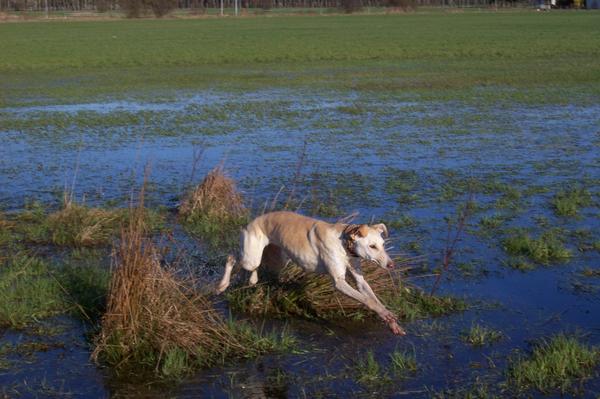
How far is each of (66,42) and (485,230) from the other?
146 ft

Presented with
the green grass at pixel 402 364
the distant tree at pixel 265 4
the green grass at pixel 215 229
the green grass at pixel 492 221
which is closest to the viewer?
the green grass at pixel 402 364

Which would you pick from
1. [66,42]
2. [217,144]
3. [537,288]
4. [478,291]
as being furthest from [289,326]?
[66,42]

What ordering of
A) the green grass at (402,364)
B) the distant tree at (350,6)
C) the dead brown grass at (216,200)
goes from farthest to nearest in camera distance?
the distant tree at (350,6) → the dead brown grass at (216,200) → the green grass at (402,364)

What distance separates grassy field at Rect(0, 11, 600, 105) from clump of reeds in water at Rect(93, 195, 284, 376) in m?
18.0

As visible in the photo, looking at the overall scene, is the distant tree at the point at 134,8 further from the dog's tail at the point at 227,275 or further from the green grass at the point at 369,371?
the green grass at the point at 369,371

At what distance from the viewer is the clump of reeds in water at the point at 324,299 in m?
7.29

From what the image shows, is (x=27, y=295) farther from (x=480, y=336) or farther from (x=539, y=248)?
(x=539, y=248)

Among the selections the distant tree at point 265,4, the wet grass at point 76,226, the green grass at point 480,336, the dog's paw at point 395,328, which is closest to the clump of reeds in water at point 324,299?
the dog's paw at point 395,328

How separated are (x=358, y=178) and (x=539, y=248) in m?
4.48

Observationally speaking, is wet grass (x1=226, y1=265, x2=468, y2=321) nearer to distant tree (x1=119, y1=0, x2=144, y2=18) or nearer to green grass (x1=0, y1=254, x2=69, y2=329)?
green grass (x1=0, y1=254, x2=69, y2=329)

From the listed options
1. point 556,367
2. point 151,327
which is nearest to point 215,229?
point 151,327

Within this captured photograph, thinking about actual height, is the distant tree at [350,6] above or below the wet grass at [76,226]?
above

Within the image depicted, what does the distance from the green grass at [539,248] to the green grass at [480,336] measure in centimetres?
218

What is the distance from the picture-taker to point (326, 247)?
6.66 m
